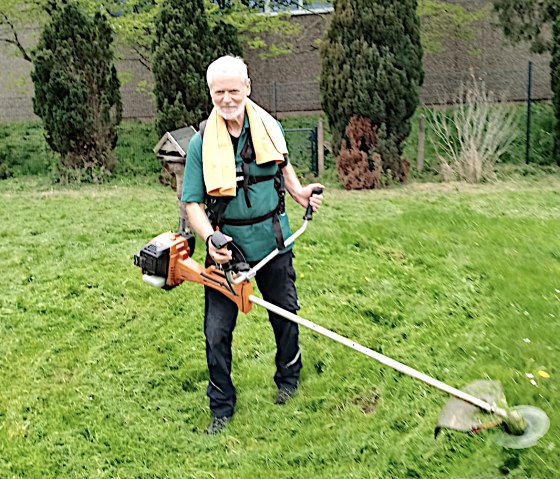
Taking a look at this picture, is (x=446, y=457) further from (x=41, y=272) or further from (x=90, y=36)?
(x=90, y=36)

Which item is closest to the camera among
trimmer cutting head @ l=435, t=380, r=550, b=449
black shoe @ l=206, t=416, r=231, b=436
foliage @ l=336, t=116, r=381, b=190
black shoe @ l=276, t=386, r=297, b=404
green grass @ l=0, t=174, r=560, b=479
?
trimmer cutting head @ l=435, t=380, r=550, b=449

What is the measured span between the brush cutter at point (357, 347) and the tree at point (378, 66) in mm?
6577

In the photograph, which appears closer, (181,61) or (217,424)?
(217,424)

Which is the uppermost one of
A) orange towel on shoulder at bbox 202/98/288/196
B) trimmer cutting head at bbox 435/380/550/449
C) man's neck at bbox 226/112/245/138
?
man's neck at bbox 226/112/245/138

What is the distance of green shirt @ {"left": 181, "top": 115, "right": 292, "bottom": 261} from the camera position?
10.6 feet

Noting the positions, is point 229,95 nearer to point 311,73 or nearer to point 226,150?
point 226,150

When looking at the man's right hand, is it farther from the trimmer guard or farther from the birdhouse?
the birdhouse

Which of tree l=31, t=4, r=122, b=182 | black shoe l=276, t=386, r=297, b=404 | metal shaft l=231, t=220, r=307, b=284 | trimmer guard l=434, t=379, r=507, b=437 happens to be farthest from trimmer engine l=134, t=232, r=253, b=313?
tree l=31, t=4, r=122, b=182

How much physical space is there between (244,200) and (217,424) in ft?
4.25

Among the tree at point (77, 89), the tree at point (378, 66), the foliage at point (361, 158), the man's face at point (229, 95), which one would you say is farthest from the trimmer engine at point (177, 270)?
the tree at point (77, 89)

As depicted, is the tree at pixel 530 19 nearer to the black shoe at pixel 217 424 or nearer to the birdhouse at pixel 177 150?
the birdhouse at pixel 177 150

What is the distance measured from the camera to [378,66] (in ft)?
31.7

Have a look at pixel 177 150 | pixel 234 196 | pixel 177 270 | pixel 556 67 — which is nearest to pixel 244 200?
pixel 234 196

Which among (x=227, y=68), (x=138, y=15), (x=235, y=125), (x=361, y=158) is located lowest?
(x=361, y=158)
